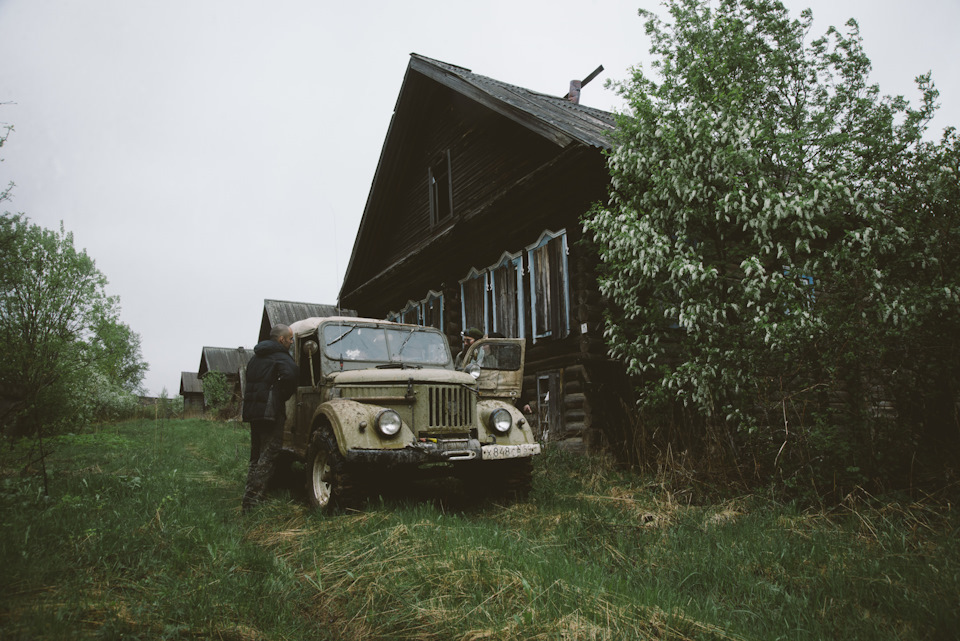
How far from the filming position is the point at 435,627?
101 inches

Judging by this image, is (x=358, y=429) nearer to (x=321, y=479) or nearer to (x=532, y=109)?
(x=321, y=479)

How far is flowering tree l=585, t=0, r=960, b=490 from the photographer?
4812 mm

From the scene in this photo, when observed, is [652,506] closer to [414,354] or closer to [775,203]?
[414,354]

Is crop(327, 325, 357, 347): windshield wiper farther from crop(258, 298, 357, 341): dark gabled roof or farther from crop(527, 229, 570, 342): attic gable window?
crop(258, 298, 357, 341): dark gabled roof

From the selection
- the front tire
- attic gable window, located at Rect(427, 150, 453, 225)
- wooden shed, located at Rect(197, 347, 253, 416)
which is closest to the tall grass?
the front tire

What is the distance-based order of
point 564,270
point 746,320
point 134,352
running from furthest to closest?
1. point 134,352
2. point 564,270
3. point 746,320

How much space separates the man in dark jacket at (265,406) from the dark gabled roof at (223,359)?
144 feet

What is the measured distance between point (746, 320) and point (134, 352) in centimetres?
6766

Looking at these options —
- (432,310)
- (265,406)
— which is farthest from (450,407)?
(432,310)

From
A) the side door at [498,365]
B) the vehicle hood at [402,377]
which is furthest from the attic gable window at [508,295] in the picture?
the vehicle hood at [402,377]

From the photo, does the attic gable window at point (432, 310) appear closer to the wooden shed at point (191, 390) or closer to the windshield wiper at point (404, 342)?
the windshield wiper at point (404, 342)

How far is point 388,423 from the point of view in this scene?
4.99 meters

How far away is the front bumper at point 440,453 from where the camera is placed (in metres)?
4.76

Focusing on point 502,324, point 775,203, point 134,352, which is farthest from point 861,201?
point 134,352
